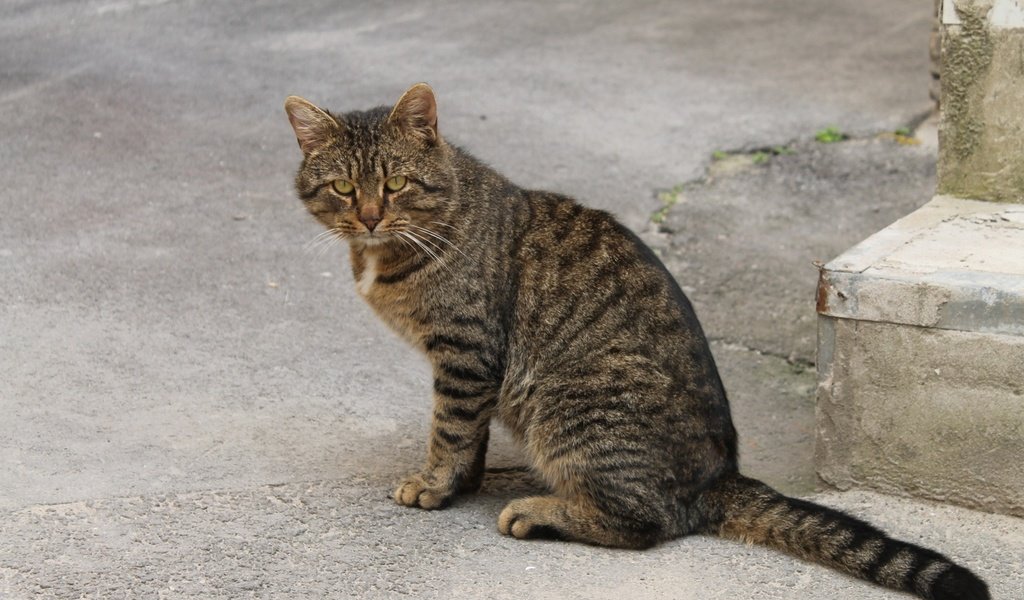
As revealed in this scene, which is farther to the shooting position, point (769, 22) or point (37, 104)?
point (769, 22)

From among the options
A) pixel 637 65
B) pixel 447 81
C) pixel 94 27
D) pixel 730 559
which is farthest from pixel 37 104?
pixel 730 559

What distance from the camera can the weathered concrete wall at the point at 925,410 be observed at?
3928mm

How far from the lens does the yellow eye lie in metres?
→ 4.00

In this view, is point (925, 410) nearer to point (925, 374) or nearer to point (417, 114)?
point (925, 374)

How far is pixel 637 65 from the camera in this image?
9.27 m

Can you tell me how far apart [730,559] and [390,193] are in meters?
1.56

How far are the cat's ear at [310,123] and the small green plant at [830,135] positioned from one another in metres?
4.75

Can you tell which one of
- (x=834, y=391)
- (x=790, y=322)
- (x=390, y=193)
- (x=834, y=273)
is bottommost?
(x=790, y=322)

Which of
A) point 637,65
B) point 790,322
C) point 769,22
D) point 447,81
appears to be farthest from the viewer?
point 769,22

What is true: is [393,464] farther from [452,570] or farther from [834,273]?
[834,273]

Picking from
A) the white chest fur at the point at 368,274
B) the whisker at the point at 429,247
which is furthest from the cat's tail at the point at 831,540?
the white chest fur at the point at 368,274

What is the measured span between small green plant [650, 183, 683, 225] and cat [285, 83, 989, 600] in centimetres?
271

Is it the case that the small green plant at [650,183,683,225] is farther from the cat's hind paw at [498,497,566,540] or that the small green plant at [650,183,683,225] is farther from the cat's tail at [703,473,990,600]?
the cat's hind paw at [498,497,566,540]

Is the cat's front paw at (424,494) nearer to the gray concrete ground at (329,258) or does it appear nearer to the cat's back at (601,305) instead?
the gray concrete ground at (329,258)
